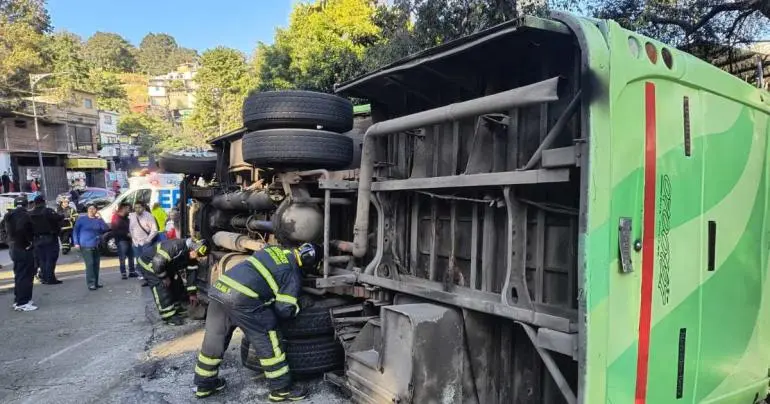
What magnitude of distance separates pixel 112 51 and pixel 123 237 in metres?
107

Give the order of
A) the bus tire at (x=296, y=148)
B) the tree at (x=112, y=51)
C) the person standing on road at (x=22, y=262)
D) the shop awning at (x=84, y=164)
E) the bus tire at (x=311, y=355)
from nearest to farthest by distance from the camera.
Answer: the bus tire at (x=296, y=148) < the bus tire at (x=311, y=355) < the person standing on road at (x=22, y=262) < the shop awning at (x=84, y=164) < the tree at (x=112, y=51)

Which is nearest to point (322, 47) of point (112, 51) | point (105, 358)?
point (105, 358)

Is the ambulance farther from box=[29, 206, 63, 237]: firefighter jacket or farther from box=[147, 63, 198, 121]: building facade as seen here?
box=[147, 63, 198, 121]: building facade

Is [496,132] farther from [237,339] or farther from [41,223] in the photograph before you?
[41,223]

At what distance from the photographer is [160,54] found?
4643 inches

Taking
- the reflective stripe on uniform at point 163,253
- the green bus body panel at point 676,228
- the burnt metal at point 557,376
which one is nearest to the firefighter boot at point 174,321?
the reflective stripe on uniform at point 163,253

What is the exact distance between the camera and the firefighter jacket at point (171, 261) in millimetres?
6262

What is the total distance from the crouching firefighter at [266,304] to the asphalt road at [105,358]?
0.66 feet

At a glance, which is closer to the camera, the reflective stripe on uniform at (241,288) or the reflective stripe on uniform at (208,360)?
the reflective stripe on uniform at (241,288)

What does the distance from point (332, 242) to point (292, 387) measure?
115 centimetres

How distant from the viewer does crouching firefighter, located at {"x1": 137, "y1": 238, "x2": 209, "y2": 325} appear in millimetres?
6152

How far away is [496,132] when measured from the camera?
2812 millimetres

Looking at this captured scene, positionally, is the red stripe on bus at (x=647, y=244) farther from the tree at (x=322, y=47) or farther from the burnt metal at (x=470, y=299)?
the tree at (x=322, y=47)

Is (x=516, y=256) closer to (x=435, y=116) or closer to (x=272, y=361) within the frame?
(x=435, y=116)
